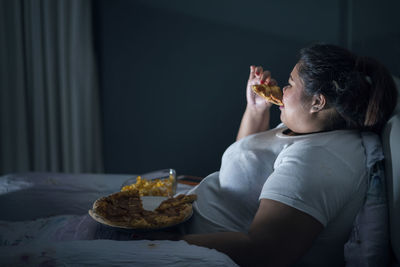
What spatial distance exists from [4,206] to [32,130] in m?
1.44

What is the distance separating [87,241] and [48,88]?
204 cm

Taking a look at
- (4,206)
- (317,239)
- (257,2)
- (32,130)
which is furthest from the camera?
(32,130)

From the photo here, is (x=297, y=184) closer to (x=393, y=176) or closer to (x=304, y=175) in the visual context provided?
(x=304, y=175)

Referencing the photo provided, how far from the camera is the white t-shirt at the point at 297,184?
0.77 metres

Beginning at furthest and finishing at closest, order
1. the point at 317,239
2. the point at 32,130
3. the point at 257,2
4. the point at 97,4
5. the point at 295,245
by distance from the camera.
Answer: the point at 97,4
the point at 32,130
the point at 257,2
the point at 317,239
the point at 295,245

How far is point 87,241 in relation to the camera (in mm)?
687

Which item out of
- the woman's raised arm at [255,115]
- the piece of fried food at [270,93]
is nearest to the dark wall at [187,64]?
the woman's raised arm at [255,115]

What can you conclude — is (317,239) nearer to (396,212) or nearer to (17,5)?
(396,212)

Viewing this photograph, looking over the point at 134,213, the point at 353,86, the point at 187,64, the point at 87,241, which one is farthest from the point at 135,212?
the point at 187,64

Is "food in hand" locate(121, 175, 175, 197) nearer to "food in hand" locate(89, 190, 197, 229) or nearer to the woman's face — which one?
"food in hand" locate(89, 190, 197, 229)

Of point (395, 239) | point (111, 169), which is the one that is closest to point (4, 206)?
point (395, 239)

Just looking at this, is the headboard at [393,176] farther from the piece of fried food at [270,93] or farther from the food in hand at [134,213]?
the food in hand at [134,213]

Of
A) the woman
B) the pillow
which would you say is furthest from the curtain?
the pillow

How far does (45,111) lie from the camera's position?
98.1 inches
